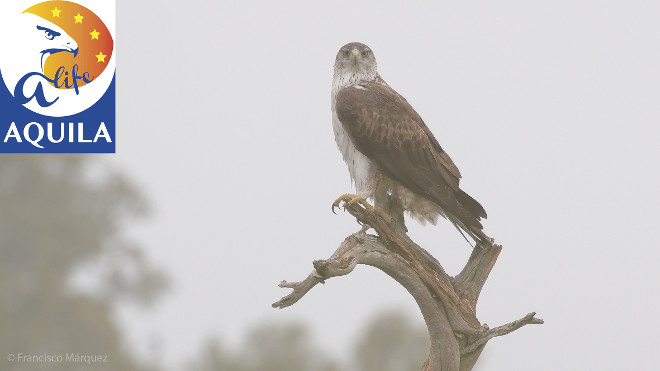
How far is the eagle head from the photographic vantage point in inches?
343

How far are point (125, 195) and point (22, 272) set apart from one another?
4576 mm

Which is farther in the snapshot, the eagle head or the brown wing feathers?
the eagle head

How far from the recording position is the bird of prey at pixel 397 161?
26.1ft

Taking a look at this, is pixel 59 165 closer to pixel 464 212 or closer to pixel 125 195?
pixel 125 195

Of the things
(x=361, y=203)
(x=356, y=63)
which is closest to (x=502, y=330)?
(x=361, y=203)

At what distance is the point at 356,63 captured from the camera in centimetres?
866

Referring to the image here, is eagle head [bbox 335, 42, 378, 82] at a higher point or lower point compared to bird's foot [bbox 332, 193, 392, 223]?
higher

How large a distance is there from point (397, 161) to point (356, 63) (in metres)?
1.19

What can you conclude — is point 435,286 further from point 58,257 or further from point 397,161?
point 58,257

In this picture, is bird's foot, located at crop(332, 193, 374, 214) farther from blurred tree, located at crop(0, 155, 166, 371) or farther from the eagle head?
blurred tree, located at crop(0, 155, 166, 371)

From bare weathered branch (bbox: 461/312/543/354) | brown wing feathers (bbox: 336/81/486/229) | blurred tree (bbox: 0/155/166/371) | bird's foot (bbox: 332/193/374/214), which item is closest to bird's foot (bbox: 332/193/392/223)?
bird's foot (bbox: 332/193/374/214)

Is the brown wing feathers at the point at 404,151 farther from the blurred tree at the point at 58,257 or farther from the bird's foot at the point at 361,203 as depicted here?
the blurred tree at the point at 58,257

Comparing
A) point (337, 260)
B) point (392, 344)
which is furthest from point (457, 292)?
point (392, 344)

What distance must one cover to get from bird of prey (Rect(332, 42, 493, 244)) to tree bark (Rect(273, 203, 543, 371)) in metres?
0.21
